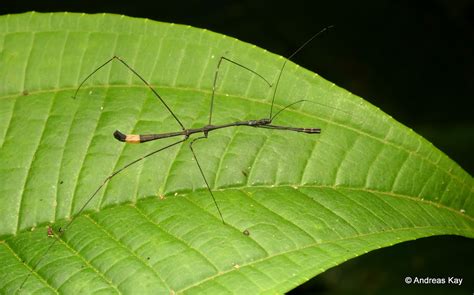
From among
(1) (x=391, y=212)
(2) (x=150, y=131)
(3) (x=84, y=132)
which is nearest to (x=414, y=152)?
(1) (x=391, y=212)

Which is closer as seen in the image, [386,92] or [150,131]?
[150,131]

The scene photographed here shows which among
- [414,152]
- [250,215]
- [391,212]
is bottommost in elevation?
[250,215]

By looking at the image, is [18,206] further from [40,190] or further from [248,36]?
[248,36]

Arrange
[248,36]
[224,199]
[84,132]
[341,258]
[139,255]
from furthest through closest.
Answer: [248,36]
[84,132]
[224,199]
[139,255]
[341,258]

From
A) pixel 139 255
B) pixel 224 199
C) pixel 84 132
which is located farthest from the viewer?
pixel 84 132

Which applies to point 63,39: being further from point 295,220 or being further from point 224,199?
point 295,220

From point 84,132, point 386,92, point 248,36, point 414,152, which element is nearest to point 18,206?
point 84,132

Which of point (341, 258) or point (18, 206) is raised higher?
point (341, 258)
